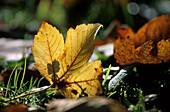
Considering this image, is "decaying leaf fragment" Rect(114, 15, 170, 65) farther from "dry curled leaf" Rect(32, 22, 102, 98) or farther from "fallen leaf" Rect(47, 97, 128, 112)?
"fallen leaf" Rect(47, 97, 128, 112)

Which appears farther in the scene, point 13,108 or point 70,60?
point 70,60

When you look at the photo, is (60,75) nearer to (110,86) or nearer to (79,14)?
(110,86)

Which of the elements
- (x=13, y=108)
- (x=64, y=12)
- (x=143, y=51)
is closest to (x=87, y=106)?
(x=13, y=108)

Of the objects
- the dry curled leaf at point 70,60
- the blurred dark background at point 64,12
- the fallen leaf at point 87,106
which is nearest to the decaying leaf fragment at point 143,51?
the dry curled leaf at point 70,60

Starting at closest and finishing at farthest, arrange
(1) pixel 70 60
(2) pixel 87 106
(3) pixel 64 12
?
(2) pixel 87 106, (1) pixel 70 60, (3) pixel 64 12

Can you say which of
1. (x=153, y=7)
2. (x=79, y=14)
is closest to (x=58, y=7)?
(x=79, y=14)

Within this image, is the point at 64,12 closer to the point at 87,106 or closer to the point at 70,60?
the point at 70,60

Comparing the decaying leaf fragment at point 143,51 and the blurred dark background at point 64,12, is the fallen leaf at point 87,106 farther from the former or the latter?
the blurred dark background at point 64,12

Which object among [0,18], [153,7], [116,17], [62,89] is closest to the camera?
[62,89]
